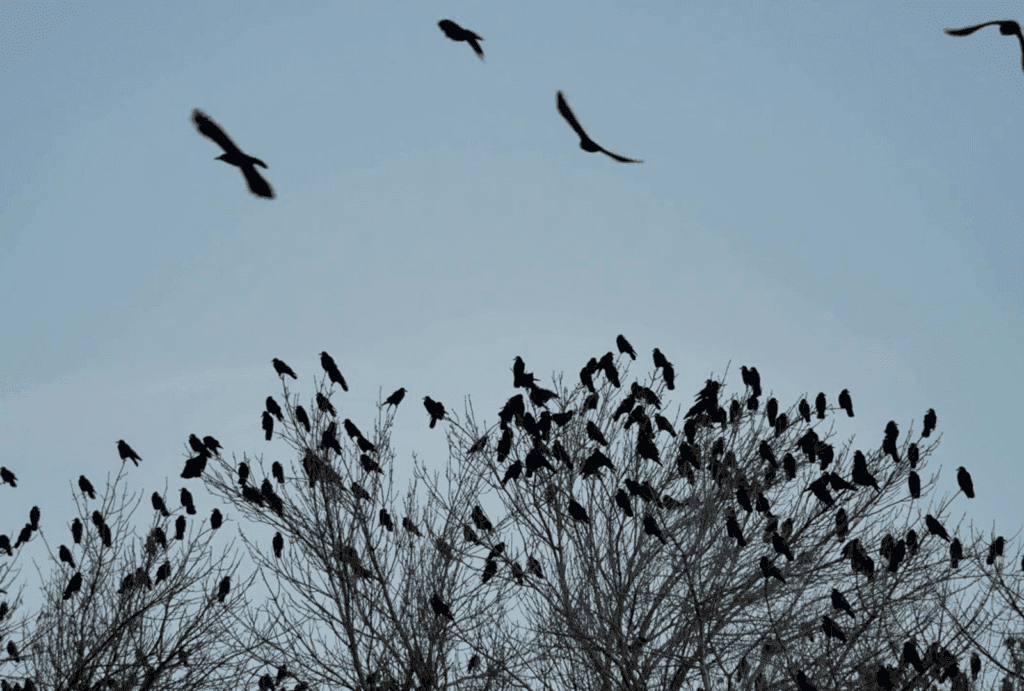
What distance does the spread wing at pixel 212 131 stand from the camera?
265 centimetres

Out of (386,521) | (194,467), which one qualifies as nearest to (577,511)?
(386,521)

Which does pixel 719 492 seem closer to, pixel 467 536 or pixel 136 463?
pixel 467 536

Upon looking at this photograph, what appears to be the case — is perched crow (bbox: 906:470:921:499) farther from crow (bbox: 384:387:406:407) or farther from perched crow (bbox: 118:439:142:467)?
perched crow (bbox: 118:439:142:467)

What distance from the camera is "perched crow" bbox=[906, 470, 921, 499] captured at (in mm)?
11430

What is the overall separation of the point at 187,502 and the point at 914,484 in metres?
9.09

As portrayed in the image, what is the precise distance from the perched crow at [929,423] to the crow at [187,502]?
9.36 metres

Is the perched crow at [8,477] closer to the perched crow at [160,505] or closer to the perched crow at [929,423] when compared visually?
the perched crow at [160,505]

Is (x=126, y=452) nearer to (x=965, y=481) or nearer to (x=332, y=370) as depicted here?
(x=332, y=370)

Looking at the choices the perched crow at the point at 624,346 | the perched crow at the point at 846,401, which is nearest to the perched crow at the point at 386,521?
the perched crow at the point at 624,346

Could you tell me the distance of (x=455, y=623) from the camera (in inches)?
447

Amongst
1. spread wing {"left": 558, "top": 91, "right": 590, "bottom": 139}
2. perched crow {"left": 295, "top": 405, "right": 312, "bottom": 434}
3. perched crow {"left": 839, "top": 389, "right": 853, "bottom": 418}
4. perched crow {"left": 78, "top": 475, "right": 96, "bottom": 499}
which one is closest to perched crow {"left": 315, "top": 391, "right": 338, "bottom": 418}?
perched crow {"left": 295, "top": 405, "right": 312, "bottom": 434}

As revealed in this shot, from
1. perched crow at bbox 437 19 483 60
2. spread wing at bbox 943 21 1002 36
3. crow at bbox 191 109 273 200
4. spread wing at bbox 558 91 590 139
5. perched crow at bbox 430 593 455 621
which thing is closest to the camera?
crow at bbox 191 109 273 200

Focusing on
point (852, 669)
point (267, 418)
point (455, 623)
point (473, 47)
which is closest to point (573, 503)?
point (455, 623)

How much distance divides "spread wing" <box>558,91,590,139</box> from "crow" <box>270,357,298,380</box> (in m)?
9.82
